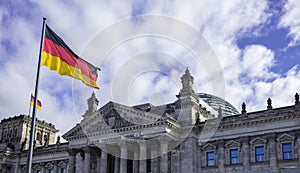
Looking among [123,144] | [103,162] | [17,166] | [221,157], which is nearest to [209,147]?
[221,157]

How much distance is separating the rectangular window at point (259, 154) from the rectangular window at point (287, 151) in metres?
2.46

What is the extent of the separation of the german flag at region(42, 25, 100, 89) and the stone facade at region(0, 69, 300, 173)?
24277mm

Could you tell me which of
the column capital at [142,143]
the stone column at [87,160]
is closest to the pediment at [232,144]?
the column capital at [142,143]

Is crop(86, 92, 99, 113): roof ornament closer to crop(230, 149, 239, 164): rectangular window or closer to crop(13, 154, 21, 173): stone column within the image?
crop(13, 154, 21, 173): stone column

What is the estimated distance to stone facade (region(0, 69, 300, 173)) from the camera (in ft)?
147

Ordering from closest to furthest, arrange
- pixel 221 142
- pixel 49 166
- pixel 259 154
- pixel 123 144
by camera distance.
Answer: pixel 259 154 < pixel 221 142 < pixel 123 144 < pixel 49 166

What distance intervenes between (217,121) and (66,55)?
29.1 meters

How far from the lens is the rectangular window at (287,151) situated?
44.0m

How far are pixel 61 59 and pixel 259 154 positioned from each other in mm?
30233

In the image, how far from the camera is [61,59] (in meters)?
Result: 24.2

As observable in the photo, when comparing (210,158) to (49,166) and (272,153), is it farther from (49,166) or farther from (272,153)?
(49,166)

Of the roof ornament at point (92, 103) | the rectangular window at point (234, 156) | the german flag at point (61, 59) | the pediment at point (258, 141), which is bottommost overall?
the rectangular window at point (234, 156)

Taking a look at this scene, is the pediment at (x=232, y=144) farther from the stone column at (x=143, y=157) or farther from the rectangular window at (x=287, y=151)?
the stone column at (x=143, y=157)

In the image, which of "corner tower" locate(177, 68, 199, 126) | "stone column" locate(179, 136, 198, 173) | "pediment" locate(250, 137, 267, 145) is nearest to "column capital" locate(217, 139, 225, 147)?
"stone column" locate(179, 136, 198, 173)
